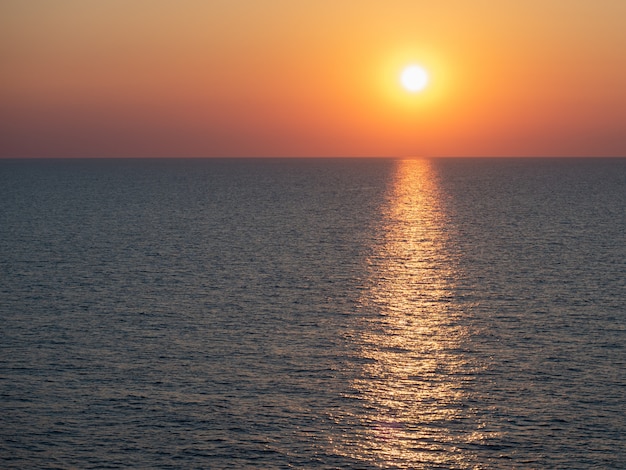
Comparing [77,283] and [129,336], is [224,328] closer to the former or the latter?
[129,336]

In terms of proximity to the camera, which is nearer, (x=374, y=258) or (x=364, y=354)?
(x=364, y=354)

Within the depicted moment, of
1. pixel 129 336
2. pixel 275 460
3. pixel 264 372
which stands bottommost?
pixel 275 460

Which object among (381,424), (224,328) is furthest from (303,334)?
(381,424)

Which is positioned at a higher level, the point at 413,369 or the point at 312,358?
the point at 312,358

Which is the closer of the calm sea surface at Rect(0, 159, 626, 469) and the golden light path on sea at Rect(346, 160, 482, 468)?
the calm sea surface at Rect(0, 159, 626, 469)

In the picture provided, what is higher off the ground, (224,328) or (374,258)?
(374,258)

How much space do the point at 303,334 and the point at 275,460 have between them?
84.5 ft

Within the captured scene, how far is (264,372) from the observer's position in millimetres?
58312

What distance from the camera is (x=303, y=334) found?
227 ft

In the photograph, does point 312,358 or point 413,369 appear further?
point 312,358

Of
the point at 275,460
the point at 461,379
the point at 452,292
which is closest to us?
the point at 275,460

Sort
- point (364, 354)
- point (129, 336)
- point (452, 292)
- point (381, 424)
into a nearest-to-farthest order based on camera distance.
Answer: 1. point (381, 424)
2. point (364, 354)
3. point (129, 336)
4. point (452, 292)

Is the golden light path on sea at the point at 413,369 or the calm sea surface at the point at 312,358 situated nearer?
the calm sea surface at the point at 312,358

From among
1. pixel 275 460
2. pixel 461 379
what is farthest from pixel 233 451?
pixel 461 379
